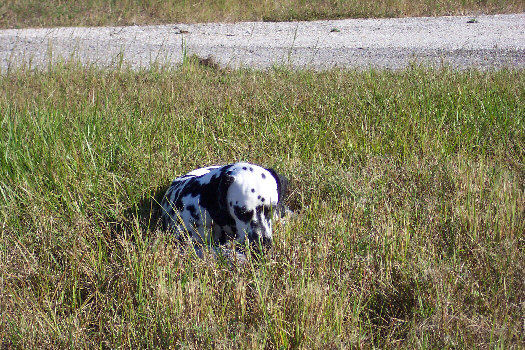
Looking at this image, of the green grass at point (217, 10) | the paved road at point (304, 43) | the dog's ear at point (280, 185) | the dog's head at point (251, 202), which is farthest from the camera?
the green grass at point (217, 10)

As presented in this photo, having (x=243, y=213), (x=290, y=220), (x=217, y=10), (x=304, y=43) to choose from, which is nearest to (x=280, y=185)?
(x=290, y=220)

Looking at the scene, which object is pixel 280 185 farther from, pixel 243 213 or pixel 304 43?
pixel 304 43

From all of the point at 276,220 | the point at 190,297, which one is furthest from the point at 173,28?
the point at 190,297

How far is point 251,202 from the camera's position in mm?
3092

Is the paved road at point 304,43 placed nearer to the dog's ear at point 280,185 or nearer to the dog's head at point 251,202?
the dog's ear at point 280,185

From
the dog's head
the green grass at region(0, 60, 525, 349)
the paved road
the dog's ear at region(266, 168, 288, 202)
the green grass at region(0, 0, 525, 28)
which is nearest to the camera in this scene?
the green grass at region(0, 60, 525, 349)

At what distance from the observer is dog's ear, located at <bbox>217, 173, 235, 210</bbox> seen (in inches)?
123

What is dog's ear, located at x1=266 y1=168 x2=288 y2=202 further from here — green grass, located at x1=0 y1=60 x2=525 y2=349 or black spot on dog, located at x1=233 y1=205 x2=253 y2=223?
black spot on dog, located at x1=233 y1=205 x2=253 y2=223

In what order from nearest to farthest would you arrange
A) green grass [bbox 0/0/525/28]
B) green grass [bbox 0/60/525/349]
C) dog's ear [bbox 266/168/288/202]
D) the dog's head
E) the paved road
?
green grass [bbox 0/60/525/349], the dog's head, dog's ear [bbox 266/168/288/202], the paved road, green grass [bbox 0/0/525/28]

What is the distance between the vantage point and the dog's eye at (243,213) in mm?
3104

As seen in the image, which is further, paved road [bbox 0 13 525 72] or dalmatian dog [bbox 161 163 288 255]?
paved road [bbox 0 13 525 72]

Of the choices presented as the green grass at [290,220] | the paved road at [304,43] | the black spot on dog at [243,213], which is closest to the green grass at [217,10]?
the paved road at [304,43]

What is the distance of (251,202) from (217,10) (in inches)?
427

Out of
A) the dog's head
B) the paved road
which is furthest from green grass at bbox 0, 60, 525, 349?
the paved road
